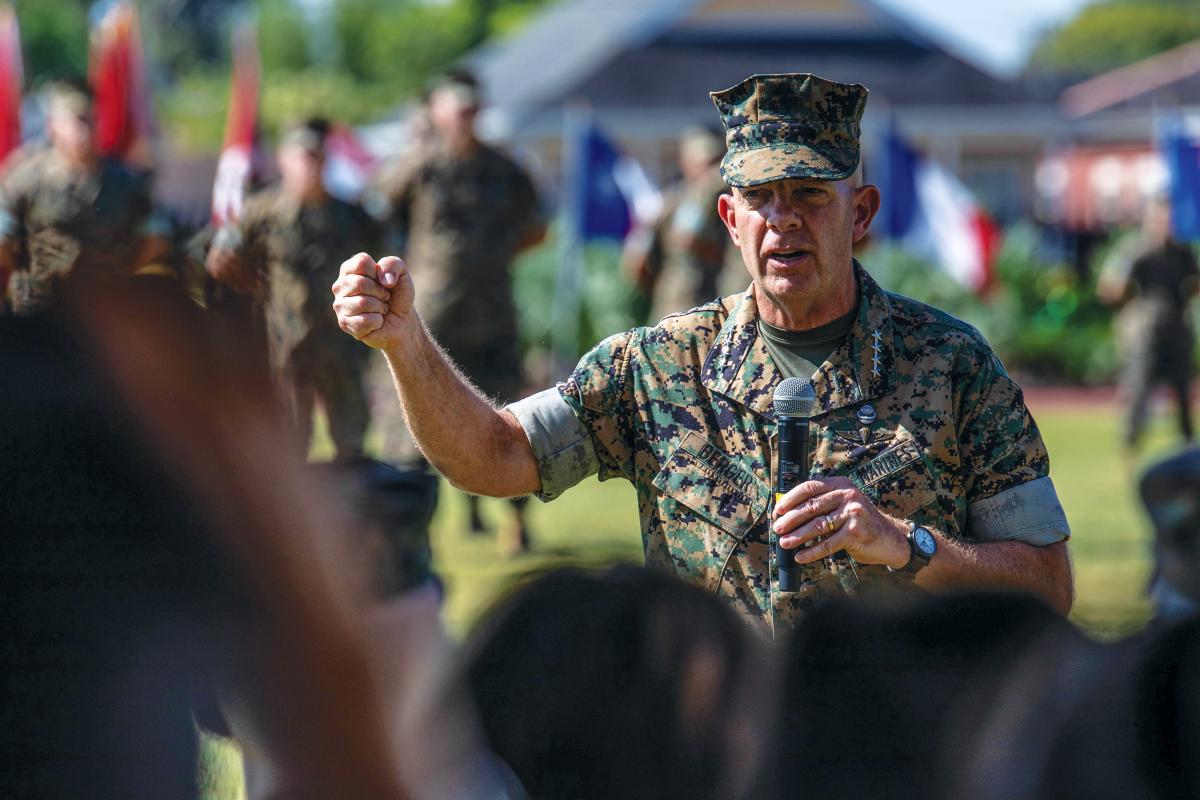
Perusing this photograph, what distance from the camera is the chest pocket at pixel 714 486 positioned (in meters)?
3.12

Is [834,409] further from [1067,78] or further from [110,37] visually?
[1067,78]

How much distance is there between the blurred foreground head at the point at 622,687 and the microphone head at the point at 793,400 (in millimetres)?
831

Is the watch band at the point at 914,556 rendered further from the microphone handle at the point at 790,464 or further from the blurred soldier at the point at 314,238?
the blurred soldier at the point at 314,238

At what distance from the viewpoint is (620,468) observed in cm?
338

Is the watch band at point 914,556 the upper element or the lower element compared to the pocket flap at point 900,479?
lower

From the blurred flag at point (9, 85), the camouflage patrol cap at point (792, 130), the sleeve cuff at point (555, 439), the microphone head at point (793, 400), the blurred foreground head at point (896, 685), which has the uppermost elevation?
the blurred flag at point (9, 85)

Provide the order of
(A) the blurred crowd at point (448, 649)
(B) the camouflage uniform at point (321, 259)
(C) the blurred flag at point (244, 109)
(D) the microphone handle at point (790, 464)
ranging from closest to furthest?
1. (A) the blurred crowd at point (448, 649)
2. (D) the microphone handle at point (790, 464)
3. (B) the camouflage uniform at point (321, 259)
4. (C) the blurred flag at point (244, 109)

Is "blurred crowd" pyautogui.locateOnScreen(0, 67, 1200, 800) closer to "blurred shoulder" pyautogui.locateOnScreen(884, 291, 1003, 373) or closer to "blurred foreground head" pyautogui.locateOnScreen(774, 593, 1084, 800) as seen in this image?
"blurred foreground head" pyautogui.locateOnScreen(774, 593, 1084, 800)

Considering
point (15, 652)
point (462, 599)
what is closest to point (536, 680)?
point (15, 652)

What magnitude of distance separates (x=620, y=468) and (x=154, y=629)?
1.61 meters

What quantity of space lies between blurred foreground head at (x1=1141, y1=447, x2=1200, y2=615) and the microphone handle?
1.62ft

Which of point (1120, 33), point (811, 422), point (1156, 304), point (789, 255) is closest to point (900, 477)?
point (811, 422)

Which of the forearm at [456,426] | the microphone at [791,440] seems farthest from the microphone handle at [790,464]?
the forearm at [456,426]

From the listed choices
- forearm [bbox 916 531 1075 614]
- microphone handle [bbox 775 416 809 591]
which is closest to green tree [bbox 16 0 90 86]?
forearm [bbox 916 531 1075 614]
